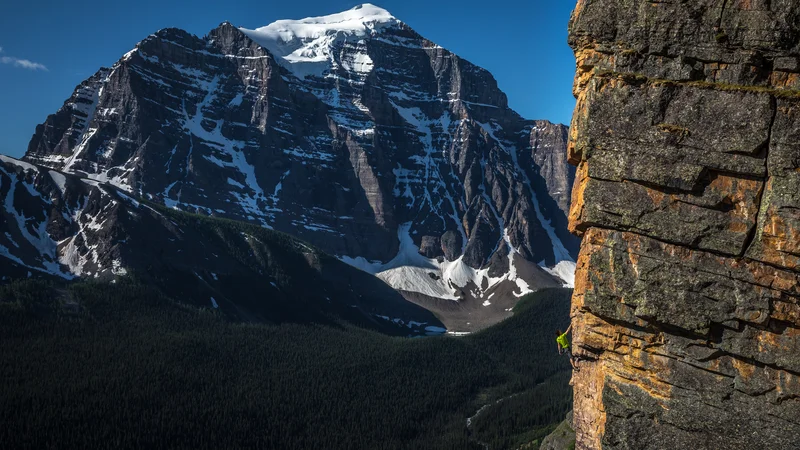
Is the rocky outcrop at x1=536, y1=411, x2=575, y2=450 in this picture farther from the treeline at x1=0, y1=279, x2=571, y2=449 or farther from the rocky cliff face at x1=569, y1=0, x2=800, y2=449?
the treeline at x1=0, y1=279, x2=571, y2=449

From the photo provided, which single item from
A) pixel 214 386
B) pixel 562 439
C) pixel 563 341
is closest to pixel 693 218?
pixel 563 341

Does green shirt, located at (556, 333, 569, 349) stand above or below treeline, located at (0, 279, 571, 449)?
above

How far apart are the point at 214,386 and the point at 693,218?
142407 mm

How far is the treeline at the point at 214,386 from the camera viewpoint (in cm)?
13000

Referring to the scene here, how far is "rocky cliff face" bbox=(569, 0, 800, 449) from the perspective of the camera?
75.3ft

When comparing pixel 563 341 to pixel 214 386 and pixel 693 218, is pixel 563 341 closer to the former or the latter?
pixel 693 218

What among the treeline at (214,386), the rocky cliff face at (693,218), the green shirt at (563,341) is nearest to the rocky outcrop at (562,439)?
the green shirt at (563,341)

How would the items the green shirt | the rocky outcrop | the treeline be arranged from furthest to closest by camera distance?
1. the treeline
2. the rocky outcrop
3. the green shirt

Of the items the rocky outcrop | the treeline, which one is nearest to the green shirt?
the rocky outcrop

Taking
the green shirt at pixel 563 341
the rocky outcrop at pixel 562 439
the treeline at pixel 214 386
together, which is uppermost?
the green shirt at pixel 563 341

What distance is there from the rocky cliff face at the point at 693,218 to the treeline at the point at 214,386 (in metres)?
111

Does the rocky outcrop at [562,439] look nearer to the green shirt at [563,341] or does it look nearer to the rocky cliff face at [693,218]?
the green shirt at [563,341]

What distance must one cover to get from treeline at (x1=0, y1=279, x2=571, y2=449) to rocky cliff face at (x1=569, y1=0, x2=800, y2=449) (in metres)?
111

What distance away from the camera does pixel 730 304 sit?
23297 millimetres
